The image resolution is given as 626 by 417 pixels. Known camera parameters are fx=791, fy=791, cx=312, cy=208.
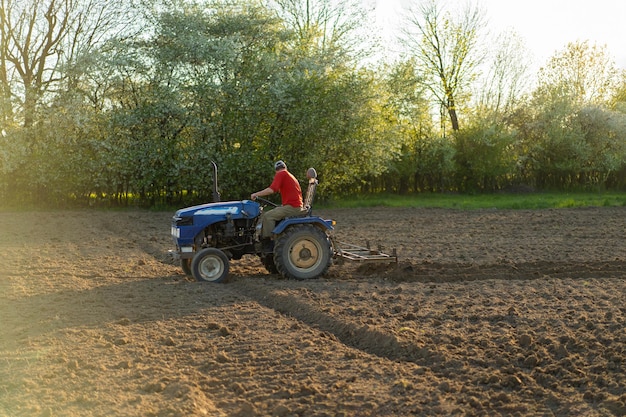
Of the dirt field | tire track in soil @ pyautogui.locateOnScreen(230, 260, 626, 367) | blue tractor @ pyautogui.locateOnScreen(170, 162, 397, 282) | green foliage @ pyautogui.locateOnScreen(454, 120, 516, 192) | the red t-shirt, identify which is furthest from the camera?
green foliage @ pyautogui.locateOnScreen(454, 120, 516, 192)

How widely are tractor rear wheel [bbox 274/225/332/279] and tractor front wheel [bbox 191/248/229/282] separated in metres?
0.83

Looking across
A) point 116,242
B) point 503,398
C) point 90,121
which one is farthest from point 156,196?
point 503,398

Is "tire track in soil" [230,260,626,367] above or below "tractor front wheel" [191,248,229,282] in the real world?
below

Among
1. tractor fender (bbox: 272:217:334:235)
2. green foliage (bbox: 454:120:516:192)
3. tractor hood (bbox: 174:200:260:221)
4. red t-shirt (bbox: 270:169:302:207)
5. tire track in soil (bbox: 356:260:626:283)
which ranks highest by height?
green foliage (bbox: 454:120:516:192)

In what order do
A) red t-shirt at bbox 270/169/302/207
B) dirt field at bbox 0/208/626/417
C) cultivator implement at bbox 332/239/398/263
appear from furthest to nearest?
cultivator implement at bbox 332/239/398/263 → red t-shirt at bbox 270/169/302/207 → dirt field at bbox 0/208/626/417

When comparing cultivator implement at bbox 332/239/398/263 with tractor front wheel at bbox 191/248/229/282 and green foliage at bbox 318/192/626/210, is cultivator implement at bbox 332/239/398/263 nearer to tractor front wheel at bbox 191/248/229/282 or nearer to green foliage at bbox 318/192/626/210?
tractor front wheel at bbox 191/248/229/282

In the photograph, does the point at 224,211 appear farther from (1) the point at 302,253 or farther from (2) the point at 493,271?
(2) the point at 493,271

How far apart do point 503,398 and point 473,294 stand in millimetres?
4655

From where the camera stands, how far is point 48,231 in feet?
69.7

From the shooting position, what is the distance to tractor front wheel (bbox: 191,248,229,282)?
40.4ft

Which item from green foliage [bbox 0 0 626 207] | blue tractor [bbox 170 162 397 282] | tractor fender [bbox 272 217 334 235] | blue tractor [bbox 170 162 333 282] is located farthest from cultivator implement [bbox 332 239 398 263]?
green foliage [bbox 0 0 626 207]

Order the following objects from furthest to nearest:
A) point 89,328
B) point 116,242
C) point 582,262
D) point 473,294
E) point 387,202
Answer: point 387,202 → point 116,242 → point 582,262 → point 473,294 → point 89,328

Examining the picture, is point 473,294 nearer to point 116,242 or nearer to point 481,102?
point 116,242

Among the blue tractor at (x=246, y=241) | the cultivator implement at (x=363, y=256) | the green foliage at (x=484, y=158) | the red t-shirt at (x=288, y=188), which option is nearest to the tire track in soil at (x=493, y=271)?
the cultivator implement at (x=363, y=256)
